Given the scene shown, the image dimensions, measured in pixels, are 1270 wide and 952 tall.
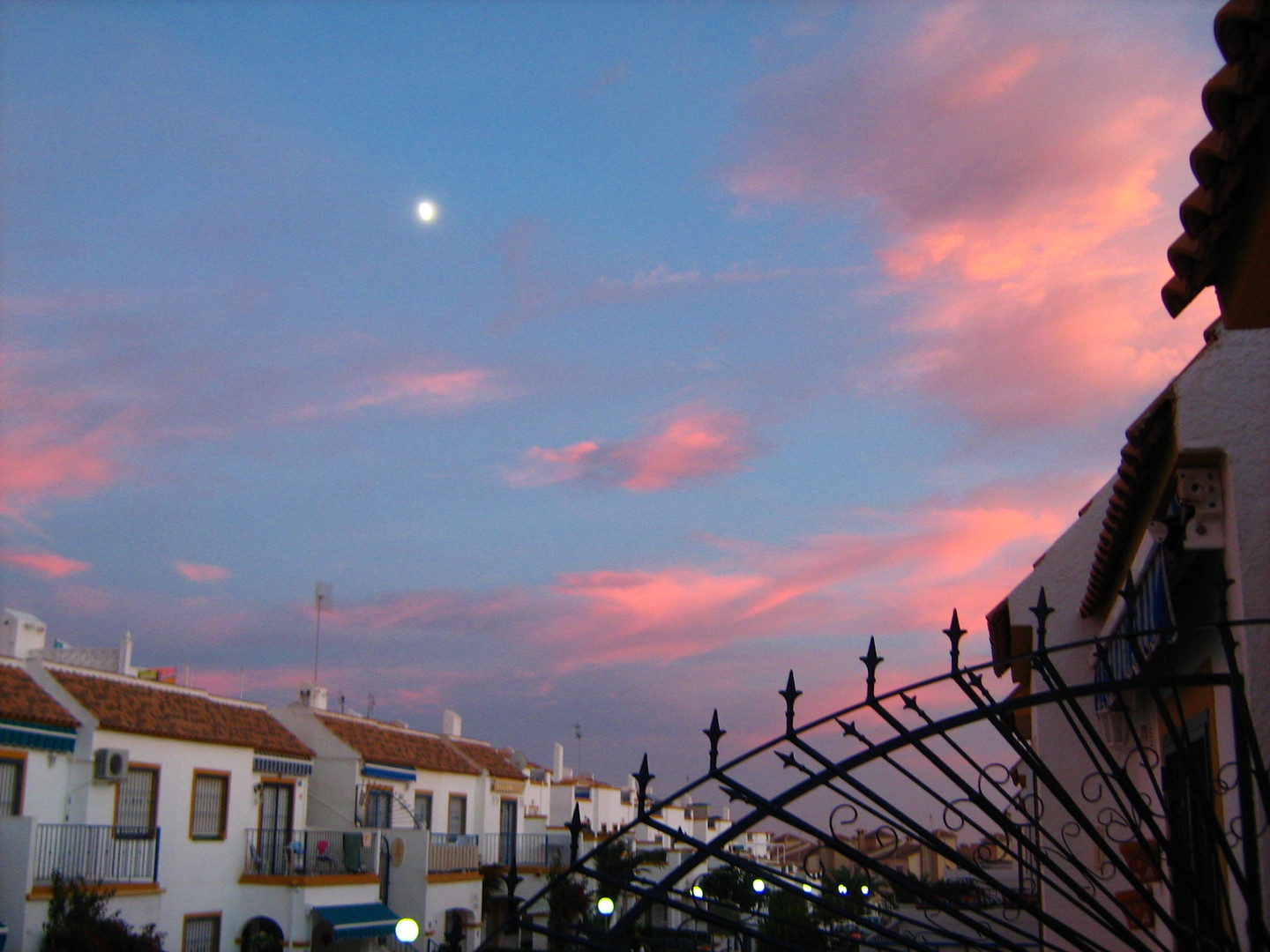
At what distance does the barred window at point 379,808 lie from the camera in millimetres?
30250

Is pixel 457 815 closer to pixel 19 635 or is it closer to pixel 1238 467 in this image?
pixel 19 635

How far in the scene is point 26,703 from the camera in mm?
20812

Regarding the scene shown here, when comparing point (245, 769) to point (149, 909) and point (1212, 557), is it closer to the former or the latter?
point (149, 909)

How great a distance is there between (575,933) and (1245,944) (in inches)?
146

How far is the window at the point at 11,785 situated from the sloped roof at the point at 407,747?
10.2 meters

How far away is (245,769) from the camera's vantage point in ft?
83.6

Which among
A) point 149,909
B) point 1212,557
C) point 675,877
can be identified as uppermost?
point 1212,557

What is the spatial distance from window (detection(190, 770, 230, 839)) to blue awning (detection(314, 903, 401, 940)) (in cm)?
279

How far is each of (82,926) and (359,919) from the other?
835 centimetres

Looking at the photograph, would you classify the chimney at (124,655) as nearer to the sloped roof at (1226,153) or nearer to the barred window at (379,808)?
the barred window at (379,808)

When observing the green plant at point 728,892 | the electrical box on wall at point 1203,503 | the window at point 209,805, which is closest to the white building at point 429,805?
the window at point 209,805

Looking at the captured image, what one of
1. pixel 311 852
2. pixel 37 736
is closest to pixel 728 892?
pixel 37 736

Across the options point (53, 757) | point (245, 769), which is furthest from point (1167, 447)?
point (245, 769)

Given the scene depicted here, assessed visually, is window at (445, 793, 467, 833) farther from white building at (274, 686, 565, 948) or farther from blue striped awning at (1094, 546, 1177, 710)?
blue striped awning at (1094, 546, 1177, 710)
